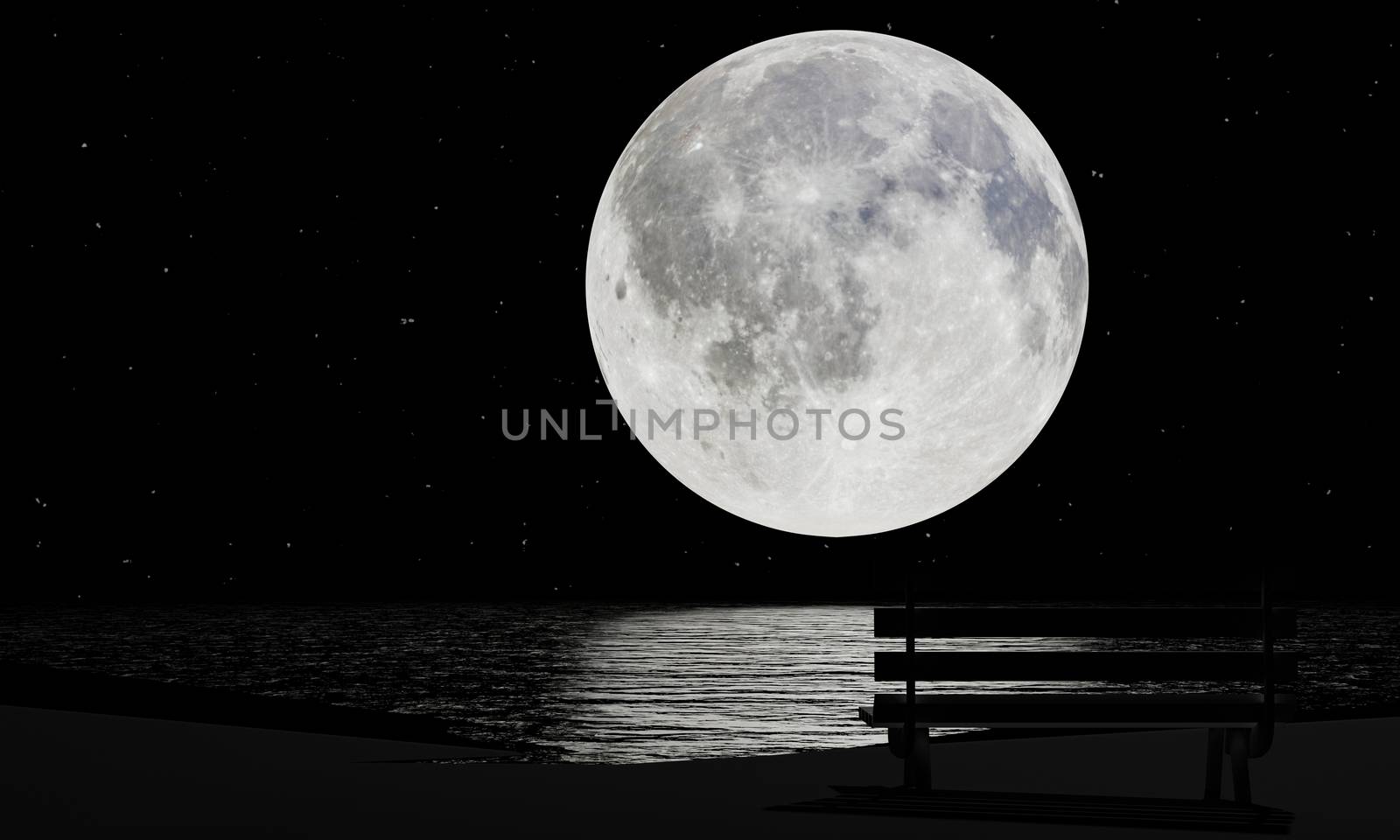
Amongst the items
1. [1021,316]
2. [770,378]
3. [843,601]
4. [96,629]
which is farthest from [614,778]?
[843,601]

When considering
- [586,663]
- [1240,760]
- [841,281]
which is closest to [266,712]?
[586,663]

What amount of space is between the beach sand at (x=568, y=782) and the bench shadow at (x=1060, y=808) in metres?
0.07

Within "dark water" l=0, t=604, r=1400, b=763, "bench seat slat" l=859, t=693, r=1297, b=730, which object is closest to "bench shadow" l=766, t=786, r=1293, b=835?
"bench seat slat" l=859, t=693, r=1297, b=730

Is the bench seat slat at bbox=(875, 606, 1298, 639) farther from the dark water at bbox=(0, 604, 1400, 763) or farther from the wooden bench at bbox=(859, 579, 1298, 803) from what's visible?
the dark water at bbox=(0, 604, 1400, 763)

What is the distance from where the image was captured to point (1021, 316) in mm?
8359

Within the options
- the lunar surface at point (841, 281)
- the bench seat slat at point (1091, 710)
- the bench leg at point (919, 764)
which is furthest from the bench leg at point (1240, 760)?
the lunar surface at point (841, 281)

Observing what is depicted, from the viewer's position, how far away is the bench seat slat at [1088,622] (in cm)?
510

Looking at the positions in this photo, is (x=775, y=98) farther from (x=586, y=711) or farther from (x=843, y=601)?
(x=843, y=601)

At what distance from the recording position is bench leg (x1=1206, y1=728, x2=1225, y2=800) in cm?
542

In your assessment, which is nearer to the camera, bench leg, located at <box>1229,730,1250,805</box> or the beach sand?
the beach sand

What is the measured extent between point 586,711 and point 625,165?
331 centimetres

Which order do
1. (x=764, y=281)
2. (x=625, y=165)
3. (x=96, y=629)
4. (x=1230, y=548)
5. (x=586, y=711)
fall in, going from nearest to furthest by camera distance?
(x=1230, y=548), (x=586, y=711), (x=764, y=281), (x=625, y=165), (x=96, y=629)

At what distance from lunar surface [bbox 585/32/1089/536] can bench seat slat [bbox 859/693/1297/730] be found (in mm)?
3104

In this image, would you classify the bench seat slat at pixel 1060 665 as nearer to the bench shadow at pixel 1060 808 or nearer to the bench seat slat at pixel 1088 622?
the bench seat slat at pixel 1088 622
